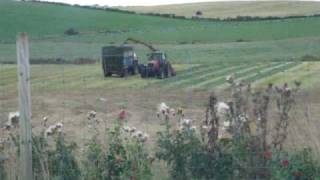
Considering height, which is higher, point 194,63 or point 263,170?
point 263,170

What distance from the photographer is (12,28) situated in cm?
7131

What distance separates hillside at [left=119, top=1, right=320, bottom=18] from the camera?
89.6 meters

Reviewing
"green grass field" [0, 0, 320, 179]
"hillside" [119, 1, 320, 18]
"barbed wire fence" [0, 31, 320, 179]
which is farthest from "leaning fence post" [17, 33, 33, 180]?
"hillside" [119, 1, 320, 18]

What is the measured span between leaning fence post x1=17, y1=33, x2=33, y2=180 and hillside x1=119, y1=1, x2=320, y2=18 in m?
79.3

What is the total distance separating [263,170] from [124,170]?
120 centimetres

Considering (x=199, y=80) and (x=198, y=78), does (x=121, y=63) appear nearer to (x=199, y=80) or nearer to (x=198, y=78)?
(x=198, y=78)

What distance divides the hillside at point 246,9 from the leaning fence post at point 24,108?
7928 cm

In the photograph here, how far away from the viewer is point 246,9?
9581 cm

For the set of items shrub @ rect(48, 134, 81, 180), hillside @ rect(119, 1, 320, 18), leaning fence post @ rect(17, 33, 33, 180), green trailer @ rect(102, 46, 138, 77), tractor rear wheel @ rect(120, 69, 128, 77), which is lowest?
tractor rear wheel @ rect(120, 69, 128, 77)

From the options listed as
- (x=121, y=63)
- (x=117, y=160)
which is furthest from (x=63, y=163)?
(x=121, y=63)

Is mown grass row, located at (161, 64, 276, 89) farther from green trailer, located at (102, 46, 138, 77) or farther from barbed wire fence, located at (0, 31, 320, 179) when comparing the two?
green trailer, located at (102, 46, 138, 77)

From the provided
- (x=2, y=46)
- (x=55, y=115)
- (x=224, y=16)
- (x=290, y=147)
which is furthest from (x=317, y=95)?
(x=224, y=16)

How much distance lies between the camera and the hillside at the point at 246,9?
89.6 m

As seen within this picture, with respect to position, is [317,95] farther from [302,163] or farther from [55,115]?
[302,163]
